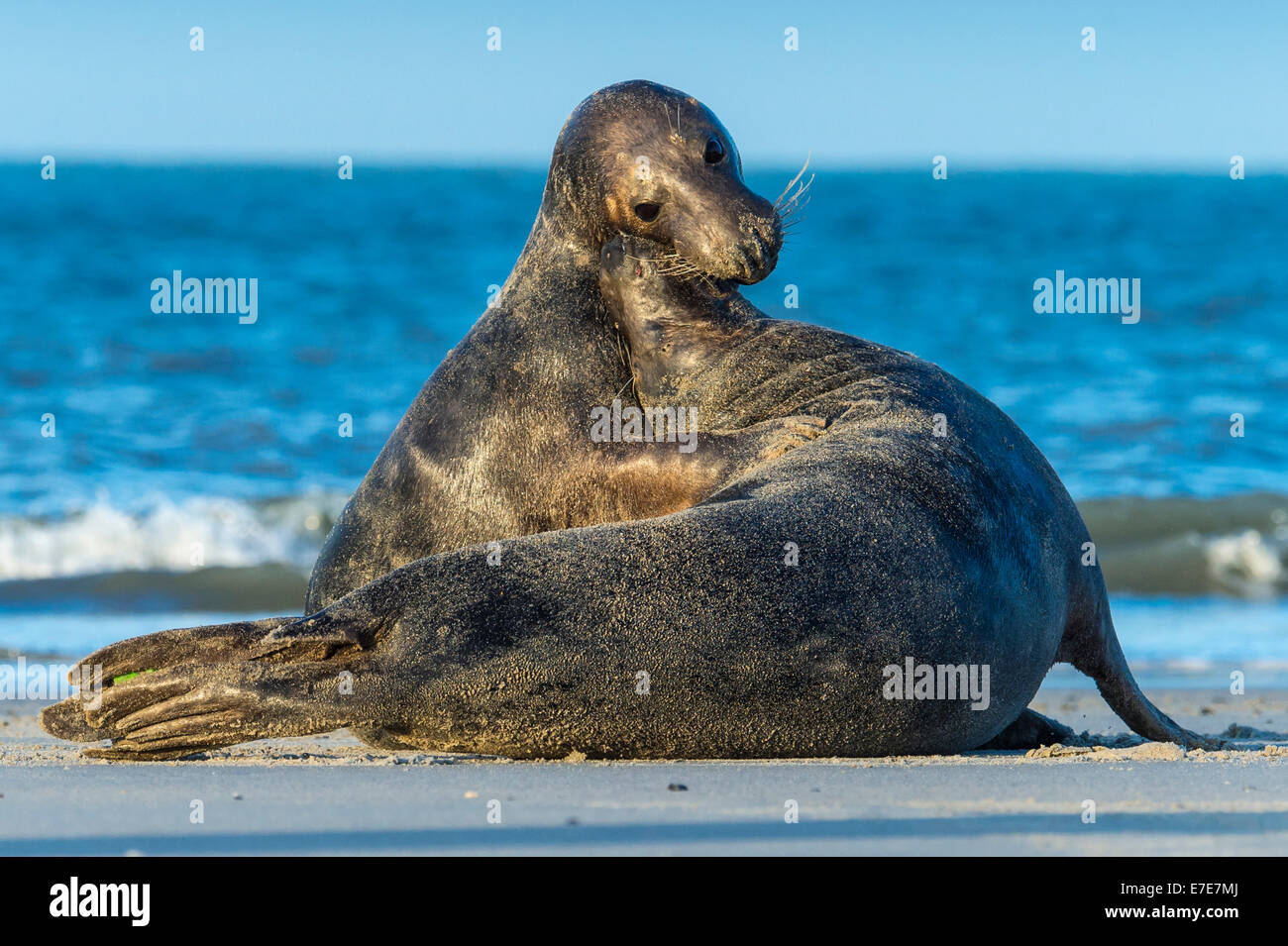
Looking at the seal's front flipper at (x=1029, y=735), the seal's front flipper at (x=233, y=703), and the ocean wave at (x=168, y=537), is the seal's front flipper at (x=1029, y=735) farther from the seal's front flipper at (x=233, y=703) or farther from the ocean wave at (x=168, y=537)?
the ocean wave at (x=168, y=537)

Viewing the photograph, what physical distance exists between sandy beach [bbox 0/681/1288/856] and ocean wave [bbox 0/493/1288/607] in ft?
19.1

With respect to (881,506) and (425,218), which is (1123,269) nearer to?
(425,218)

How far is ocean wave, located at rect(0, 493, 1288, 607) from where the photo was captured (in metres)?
10.2

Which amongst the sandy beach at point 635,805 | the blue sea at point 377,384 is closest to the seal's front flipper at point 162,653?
the sandy beach at point 635,805

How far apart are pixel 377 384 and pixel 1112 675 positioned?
12761 mm

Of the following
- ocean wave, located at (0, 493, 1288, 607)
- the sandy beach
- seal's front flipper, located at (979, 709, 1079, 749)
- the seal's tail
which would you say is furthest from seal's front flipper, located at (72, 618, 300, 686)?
ocean wave, located at (0, 493, 1288, 607)

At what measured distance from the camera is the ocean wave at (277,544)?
33.5ft

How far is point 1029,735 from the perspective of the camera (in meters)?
5.23

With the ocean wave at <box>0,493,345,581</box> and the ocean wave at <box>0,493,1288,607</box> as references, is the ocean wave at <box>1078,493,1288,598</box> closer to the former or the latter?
the ocean wave at <box>0,493,1288,607</box>

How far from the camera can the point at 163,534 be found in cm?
1113

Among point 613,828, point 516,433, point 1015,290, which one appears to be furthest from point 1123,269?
point 613,828

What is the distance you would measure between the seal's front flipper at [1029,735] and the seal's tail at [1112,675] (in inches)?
8.3

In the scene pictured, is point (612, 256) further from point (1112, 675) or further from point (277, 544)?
point (277, 544)

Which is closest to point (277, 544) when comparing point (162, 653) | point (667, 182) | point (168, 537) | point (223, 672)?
point (168, 537)
